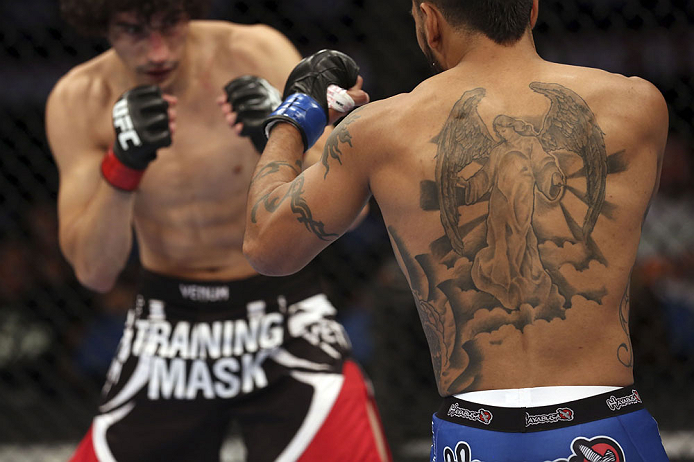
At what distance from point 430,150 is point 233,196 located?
903mm

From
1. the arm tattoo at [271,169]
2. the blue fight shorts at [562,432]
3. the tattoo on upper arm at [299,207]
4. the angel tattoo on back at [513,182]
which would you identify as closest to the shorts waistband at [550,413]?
the blue fight shorts at [562,432]

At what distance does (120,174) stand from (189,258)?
0.82ft

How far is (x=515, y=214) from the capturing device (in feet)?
3.59

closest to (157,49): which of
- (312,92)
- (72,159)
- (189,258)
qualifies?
(72,159)

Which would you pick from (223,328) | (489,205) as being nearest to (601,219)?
(489,205)

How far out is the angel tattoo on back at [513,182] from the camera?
1.09 meters

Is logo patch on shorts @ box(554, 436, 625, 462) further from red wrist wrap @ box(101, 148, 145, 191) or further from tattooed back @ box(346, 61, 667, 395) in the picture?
red wrist wrap @ box(101, 148, 145, 191)

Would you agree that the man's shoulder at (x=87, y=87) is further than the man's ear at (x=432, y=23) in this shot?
Yes

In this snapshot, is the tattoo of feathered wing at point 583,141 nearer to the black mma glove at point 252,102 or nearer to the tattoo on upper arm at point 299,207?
the tattoo on upper arm at point 299,207

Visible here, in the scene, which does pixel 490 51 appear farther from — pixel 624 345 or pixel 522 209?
pixel 624 345

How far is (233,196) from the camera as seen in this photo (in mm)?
1954

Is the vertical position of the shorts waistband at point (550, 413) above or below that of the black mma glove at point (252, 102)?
above

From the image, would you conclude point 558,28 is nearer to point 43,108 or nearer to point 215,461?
point 215,461

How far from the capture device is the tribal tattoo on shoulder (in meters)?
1.09
